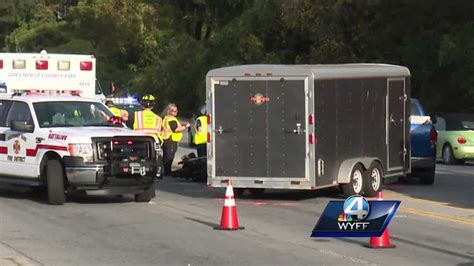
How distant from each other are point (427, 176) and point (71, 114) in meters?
7.74

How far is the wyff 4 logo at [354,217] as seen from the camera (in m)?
8.52

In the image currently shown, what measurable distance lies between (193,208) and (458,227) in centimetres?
430

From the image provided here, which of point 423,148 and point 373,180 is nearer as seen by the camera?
point 373,180

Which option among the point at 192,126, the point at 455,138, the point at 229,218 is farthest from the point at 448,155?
the point at 229,218

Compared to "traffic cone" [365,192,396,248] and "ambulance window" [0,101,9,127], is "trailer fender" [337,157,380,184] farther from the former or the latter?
"ambulance window" [0,101,9,127]

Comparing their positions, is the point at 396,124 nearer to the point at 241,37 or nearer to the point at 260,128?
the point at 260,128

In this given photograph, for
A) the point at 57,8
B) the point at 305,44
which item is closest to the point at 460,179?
the point at 305,44

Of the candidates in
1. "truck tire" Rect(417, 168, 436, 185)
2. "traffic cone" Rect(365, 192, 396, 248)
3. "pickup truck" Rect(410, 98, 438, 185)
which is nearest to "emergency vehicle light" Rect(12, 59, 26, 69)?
"pickup truck" Rect(410, 98, 438, 185)

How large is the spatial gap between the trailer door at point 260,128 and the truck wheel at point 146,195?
3.96 feet

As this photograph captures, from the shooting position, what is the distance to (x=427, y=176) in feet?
60.7

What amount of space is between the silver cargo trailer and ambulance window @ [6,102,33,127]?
3113 millimetres

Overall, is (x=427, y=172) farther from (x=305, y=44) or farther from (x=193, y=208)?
(x=305, y=44)

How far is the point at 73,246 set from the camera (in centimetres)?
1053

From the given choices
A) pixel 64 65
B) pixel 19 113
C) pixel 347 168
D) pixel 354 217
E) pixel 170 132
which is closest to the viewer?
pixel 354 217
